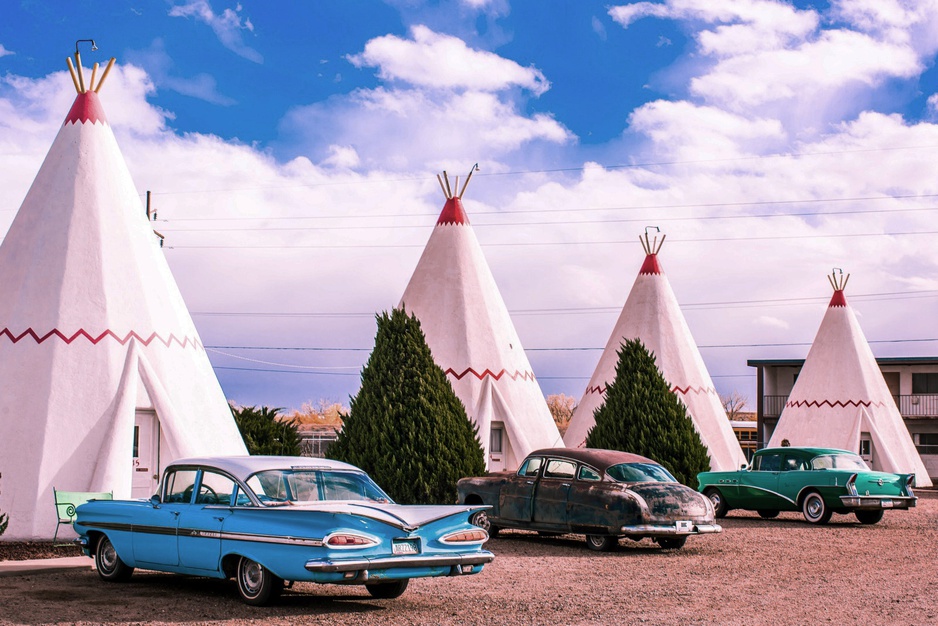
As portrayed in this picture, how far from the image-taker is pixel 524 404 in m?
21.5

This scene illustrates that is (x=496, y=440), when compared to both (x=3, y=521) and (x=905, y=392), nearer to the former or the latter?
(x=3, y=521)

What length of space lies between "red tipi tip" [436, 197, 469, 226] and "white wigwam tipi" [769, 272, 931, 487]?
12.2 metres

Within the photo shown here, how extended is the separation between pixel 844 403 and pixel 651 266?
22.1 feet

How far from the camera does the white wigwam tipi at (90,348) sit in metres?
13.4

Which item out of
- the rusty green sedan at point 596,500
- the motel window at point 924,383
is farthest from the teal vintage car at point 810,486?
the motel window at point 924,383

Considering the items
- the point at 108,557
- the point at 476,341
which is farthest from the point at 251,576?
the point at 476,341

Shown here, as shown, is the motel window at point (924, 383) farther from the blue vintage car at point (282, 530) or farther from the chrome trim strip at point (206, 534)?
the chrome trim strip at point (206, 534)

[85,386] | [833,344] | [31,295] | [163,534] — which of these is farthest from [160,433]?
[833,344]

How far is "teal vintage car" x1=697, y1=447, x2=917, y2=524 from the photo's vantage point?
17141 mm

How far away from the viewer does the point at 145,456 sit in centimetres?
1460

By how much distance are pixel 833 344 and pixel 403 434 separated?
1801cm

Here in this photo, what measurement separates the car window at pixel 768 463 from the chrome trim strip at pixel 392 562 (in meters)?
11.0

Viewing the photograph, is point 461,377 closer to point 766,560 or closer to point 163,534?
point 766,560

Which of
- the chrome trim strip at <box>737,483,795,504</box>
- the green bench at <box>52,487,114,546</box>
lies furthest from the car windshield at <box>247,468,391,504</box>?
the chrome trim strip at <box>737,483,795,504</box>
